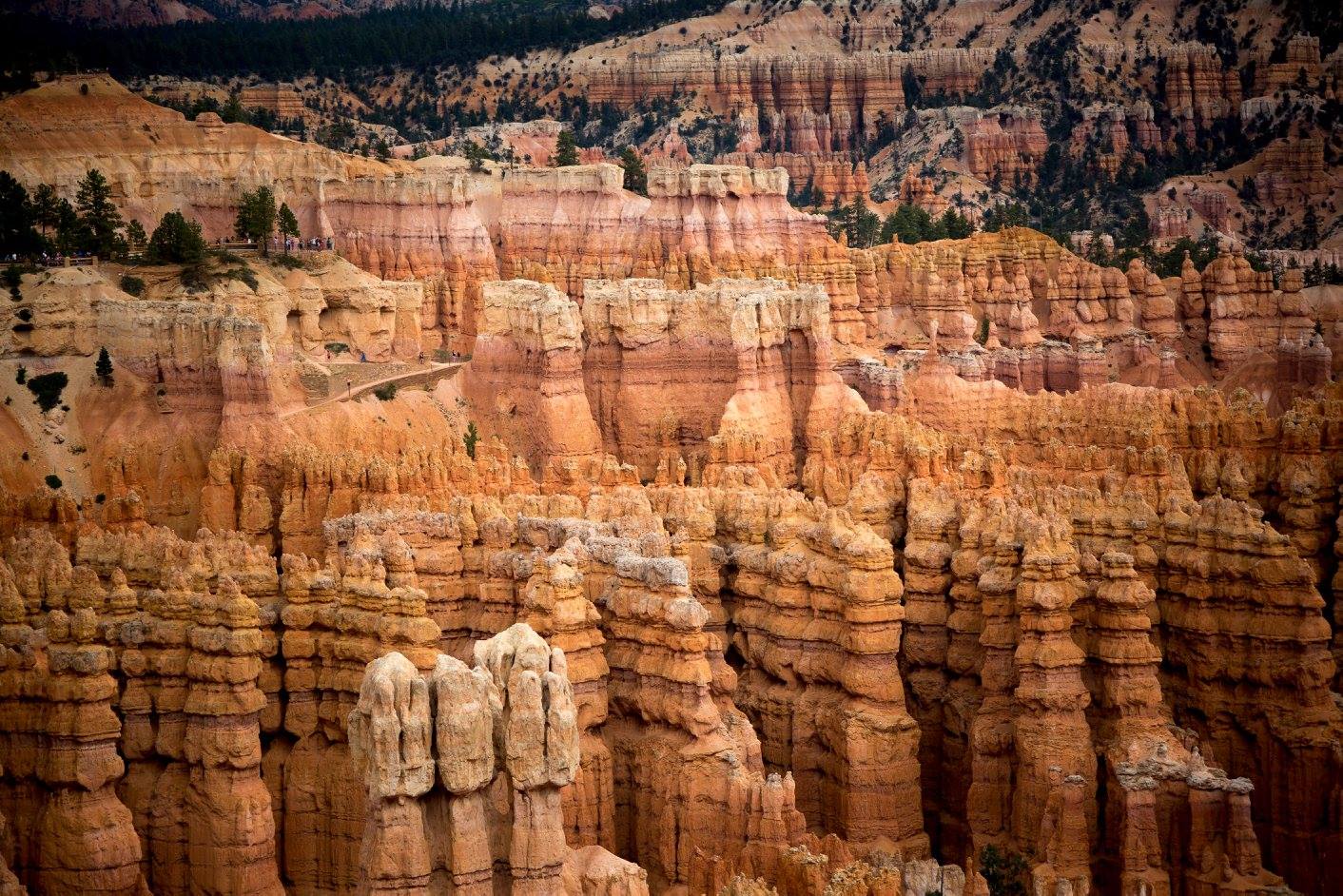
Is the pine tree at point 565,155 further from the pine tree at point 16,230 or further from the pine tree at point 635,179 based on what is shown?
the pine tree at point 16,230

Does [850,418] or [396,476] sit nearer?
[396,476]

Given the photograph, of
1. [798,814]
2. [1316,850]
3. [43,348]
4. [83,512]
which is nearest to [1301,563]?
[1316,850]

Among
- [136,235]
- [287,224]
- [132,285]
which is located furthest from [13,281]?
[287,224]

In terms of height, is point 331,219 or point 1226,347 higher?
point 331,219

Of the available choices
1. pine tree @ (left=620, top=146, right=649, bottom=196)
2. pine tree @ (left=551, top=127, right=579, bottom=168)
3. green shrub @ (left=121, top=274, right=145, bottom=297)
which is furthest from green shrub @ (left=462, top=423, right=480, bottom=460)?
pine tree @ (left=551, top=127, right=579, bottom=168)

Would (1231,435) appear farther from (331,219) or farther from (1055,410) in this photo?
(331,219)

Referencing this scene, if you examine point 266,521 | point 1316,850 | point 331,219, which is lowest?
point 1316,850
